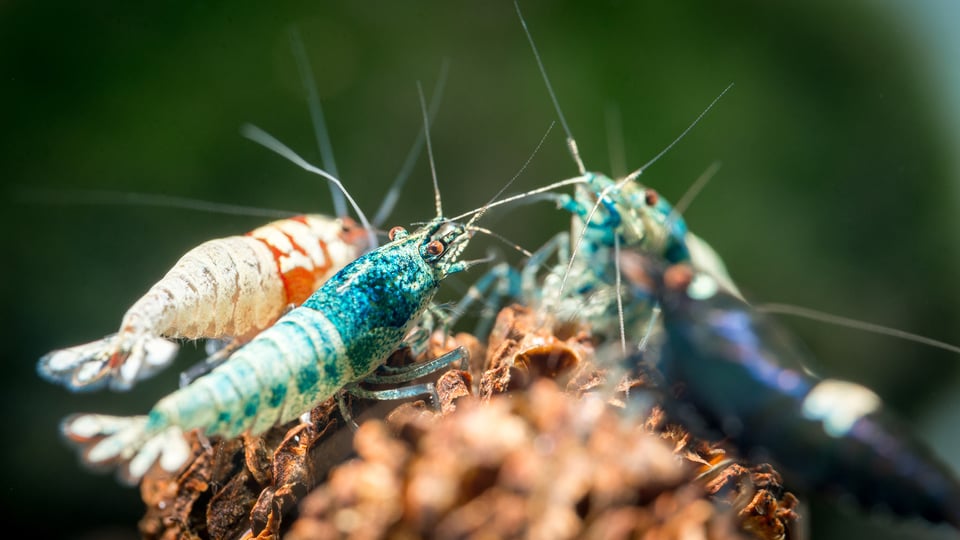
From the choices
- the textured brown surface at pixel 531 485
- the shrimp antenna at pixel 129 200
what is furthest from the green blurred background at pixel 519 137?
the textured brown surface at pixel 531 485

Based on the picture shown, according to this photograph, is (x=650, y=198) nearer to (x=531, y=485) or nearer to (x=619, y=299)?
(x=619, y=299)

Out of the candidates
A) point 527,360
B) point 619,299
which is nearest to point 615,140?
point 619,299

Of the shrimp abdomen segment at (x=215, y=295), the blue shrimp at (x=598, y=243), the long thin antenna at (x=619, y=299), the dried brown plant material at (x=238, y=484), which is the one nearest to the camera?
the dried brown plant material at (x=238, y=484)

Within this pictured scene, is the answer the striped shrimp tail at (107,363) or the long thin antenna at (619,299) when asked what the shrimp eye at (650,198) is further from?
the striped shrimp tail at (107,363)

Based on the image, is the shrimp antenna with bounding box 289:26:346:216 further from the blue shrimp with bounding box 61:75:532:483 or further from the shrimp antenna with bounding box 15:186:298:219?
the blue shrimp with bounding box 61:75:532:483

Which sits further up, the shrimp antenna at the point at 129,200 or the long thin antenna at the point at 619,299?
the shrimp antenna at the point at 129,200

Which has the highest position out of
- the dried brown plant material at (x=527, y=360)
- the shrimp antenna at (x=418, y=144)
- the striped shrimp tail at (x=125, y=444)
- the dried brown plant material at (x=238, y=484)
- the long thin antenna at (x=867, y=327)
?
the shrimp antenna at (x=418, y=144)

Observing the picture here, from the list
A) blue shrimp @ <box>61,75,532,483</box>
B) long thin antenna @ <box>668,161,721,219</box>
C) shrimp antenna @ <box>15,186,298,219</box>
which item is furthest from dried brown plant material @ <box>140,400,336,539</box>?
long thin antenna @ <box>668,161,721,219</box>

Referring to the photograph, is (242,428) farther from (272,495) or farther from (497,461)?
(497,461)
